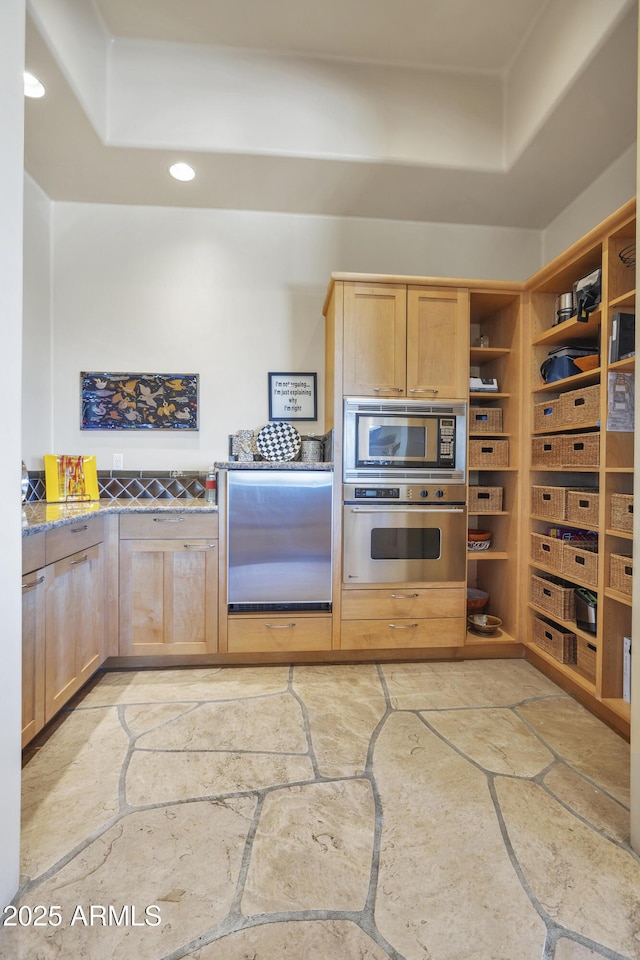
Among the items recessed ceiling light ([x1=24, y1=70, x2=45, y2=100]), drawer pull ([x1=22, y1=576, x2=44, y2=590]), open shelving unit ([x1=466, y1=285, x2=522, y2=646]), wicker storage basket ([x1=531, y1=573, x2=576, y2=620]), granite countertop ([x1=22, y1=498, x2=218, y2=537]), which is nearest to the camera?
drawer pull ([x1=22, y1=576, x2=44, y2=590])

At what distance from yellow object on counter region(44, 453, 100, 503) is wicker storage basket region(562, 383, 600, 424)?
110 inches

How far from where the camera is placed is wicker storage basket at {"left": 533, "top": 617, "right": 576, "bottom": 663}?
2.22 m

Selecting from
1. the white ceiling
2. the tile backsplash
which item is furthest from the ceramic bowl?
the white ceiling

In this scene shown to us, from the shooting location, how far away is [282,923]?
1.05m

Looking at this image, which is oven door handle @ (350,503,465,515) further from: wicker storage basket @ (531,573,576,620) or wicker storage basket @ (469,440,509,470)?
wicker storage basket @ (531,573,576,620)

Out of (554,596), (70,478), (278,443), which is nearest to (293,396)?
(278,443)

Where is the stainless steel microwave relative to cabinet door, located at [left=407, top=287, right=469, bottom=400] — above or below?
below

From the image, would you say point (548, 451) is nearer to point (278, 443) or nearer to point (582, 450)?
point (582, 450)

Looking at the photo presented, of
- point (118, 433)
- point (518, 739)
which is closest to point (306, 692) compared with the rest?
point (518, 739)

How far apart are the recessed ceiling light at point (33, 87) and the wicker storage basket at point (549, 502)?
10.5 feet

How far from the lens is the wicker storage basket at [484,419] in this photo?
2633mm

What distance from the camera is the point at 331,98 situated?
2.34 metres

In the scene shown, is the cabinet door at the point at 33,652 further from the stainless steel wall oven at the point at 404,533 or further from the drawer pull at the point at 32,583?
the stainless steel wall oven at the point at 404,533

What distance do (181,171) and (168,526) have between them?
2082 mm
